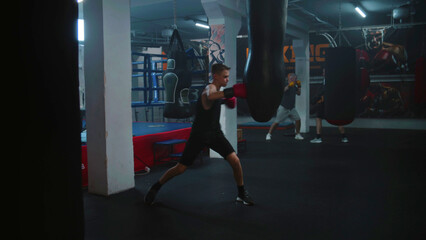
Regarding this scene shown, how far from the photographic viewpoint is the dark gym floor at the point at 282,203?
277cm

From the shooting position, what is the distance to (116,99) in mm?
4023

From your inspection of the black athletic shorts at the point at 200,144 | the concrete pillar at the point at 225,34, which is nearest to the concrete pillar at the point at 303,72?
the concrete pillar at the point at 225,34

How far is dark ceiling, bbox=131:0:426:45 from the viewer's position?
8906mm

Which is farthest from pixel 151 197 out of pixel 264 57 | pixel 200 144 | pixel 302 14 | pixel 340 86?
pixel 302 14

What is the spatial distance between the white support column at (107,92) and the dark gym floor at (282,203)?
293 mm

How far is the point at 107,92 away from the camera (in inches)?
154

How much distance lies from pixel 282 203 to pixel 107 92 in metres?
2.18

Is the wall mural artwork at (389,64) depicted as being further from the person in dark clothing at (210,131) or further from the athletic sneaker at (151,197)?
the athletic sneaker at (151,197)

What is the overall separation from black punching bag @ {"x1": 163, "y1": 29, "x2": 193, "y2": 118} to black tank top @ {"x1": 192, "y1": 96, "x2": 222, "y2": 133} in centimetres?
193

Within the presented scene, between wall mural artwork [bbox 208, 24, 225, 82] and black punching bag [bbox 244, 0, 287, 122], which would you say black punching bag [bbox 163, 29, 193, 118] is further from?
black punching bag [bbox 244, 0, 287, 122]

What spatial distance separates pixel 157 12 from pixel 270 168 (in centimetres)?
707

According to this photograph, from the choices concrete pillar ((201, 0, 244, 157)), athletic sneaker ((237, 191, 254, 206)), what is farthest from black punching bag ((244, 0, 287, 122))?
concrete pillar ((201, 0, 244, 157))

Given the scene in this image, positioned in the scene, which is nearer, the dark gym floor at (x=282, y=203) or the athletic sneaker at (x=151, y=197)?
the dark gym floor at (x=282, y=203)

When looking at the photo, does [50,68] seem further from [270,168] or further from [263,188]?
[270,168]
